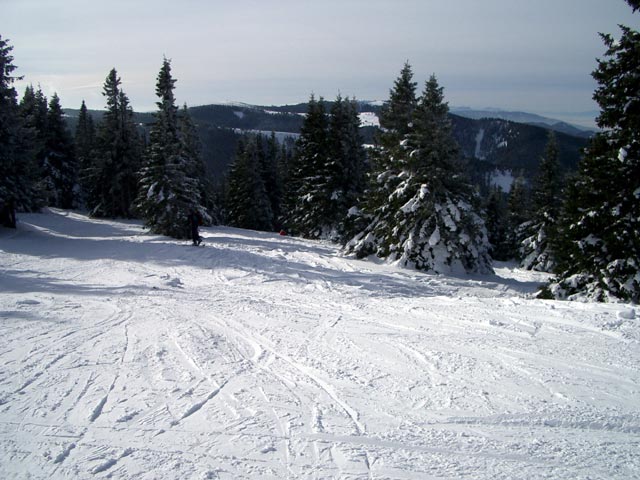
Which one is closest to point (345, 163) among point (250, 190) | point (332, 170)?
point (332, 170)

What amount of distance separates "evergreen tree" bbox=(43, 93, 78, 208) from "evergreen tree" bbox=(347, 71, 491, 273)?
3699cm

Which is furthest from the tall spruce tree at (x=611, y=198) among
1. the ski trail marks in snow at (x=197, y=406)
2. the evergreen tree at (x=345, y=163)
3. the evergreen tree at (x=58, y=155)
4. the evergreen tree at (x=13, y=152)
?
the evergreen tree at (x=58, y=155)

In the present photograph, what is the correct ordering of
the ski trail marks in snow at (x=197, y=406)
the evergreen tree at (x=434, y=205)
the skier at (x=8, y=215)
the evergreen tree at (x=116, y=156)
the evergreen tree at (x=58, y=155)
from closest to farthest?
the ski trail marks in snow at (x=197, y=406) < the evergreen tree at (x=434, y=205) < the skier at (x=8, y=215) < the evergreen tree at (x=116, y=156) < the evergreen tree at (x=58, y=155)

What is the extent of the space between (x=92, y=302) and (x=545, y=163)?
101 feet

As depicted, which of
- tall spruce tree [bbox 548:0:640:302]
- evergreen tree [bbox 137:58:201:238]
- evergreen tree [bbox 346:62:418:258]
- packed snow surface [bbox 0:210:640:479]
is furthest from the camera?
evergreen tree [bbox 137:58:201:238]

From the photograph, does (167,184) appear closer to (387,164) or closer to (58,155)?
(387,164)

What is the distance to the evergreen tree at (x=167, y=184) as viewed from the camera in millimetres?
24250

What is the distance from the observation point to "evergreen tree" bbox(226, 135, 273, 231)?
39969 millimetres

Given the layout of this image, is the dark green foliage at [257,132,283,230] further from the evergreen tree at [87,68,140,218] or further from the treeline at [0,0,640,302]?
the evergreen tree at [87,68,140,218]

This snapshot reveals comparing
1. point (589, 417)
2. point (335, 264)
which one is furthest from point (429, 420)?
point (335, 264)

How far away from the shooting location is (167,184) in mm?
24547

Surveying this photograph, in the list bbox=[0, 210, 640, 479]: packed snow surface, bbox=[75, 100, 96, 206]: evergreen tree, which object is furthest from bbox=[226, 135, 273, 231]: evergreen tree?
bbox=[0, 210, 640, 479]: packed snow surface

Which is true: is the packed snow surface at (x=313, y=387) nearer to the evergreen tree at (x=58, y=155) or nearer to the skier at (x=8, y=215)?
the skier at (x=8, y=215)

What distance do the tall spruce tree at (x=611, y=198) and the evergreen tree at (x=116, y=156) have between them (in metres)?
34.7
